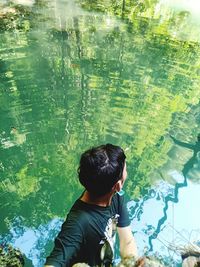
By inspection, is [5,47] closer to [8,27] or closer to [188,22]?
[8,27]

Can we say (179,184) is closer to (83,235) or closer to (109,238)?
(109,238)

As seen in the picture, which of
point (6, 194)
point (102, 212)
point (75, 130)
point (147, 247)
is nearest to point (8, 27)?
point (75, 130)

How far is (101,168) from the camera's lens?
199 cm

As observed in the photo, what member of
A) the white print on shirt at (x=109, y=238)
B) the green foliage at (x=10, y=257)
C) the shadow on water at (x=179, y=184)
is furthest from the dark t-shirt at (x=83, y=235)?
the shadow on water at (x=179, y=184)

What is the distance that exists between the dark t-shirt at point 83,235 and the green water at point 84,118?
1.77m

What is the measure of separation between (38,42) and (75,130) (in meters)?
5.41

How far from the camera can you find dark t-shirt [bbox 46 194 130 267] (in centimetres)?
189

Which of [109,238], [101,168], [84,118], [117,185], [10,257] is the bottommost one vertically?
[84,118]

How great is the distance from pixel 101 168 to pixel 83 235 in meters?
0.42

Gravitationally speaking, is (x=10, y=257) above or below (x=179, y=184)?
above

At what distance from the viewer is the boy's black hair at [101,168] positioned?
6.52 feet

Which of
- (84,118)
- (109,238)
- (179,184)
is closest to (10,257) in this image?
(109,238)

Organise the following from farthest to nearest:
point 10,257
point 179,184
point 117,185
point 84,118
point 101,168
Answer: point 84,118, point 179,184, point 10,257, point 117,185, point 101,168

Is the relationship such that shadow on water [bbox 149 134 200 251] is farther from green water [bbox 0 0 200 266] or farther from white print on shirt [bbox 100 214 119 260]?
white print on shirt [bbox 100 214 119 260]
